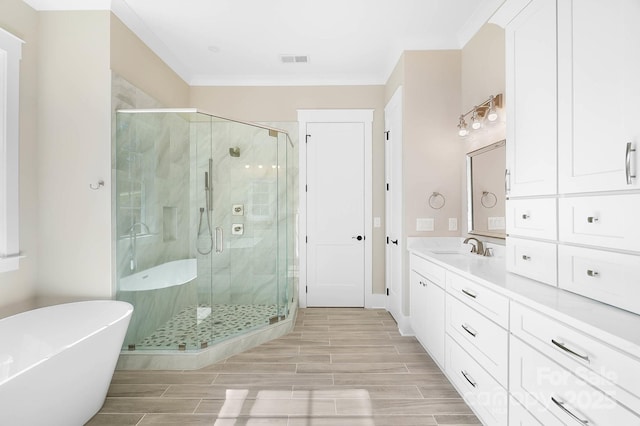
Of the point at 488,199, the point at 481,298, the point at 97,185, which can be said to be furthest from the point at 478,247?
the point at 97,185

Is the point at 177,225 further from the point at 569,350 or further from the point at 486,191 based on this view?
the point at 569,350

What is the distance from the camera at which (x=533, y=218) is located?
180 cm

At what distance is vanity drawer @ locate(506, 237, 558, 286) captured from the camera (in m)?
1.64

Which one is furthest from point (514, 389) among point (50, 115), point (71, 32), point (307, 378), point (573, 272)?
point (71, 32)

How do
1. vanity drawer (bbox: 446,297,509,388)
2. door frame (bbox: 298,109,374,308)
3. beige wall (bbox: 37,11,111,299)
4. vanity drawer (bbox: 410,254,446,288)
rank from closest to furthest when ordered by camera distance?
vanity drawer (bbox: 446,297,509,388) < vanity drawer (bbox: 410,254,446,288) < beige wall (bbox: 37,11,111,299) < door frame (bbox: 298,109,374,308)

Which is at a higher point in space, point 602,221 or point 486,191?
point 486,191

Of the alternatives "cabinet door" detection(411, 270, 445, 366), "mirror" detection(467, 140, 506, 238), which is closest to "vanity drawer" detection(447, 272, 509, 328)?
"cabinet door" detection(411, 270, 445, 366)

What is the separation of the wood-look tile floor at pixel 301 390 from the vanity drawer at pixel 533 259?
0.93 m

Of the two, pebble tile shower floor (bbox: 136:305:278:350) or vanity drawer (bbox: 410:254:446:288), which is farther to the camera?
pebble tile shower floor (bbox: 136:305:278:350)

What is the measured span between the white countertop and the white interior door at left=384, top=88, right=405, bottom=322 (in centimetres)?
102

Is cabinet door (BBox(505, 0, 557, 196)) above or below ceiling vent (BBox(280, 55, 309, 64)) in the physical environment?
below

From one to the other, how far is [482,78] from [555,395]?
2437 millimetres

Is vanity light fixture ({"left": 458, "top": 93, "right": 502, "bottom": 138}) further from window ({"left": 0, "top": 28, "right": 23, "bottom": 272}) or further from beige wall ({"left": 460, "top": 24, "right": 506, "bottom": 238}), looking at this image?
window ({"left": 0, "top": 28, "right": 23, "bottom": 272})

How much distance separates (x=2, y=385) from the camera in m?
1.36
